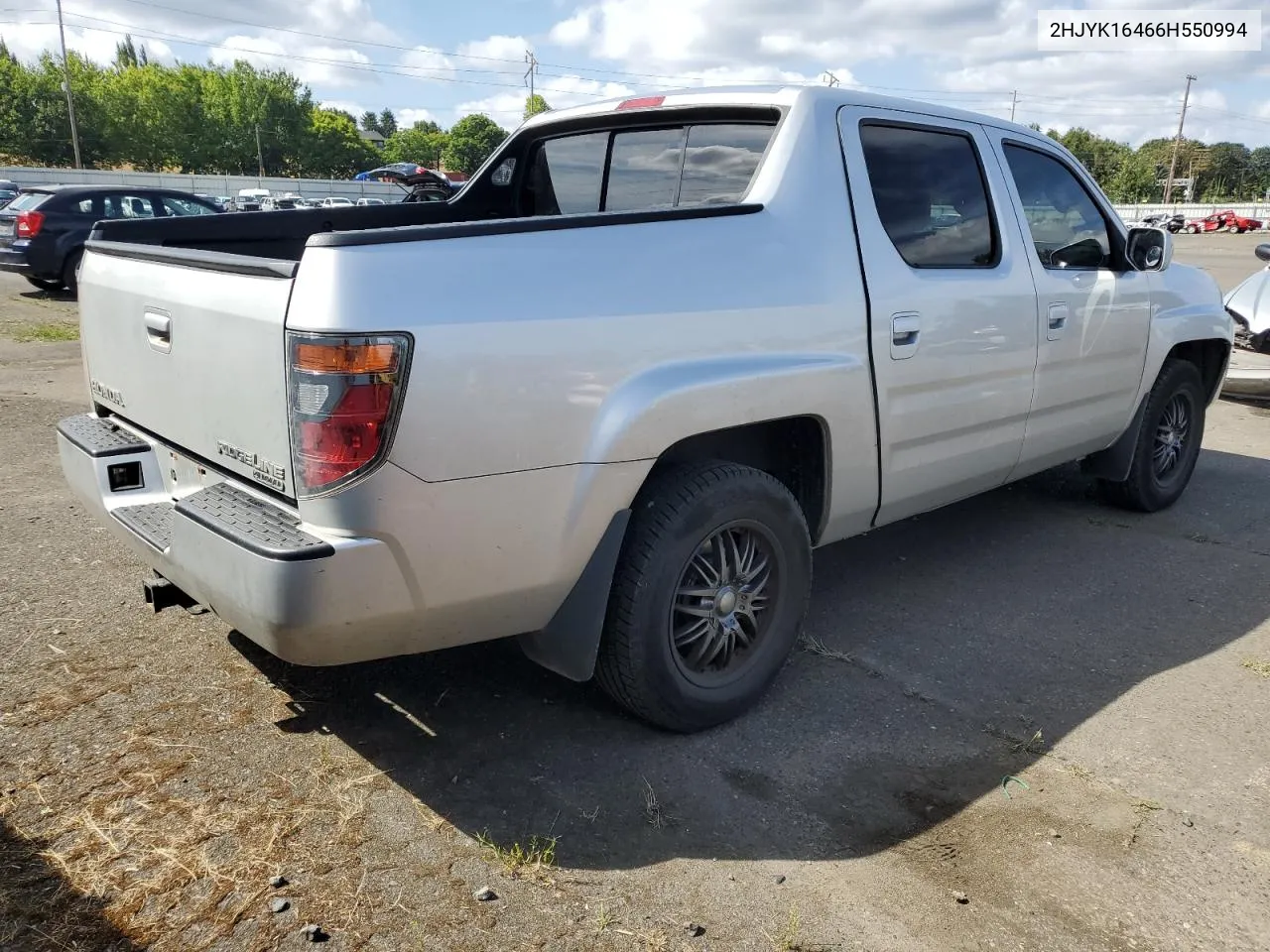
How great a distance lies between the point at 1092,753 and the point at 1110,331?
2.29 m

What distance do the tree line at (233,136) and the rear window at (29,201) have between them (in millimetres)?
81880

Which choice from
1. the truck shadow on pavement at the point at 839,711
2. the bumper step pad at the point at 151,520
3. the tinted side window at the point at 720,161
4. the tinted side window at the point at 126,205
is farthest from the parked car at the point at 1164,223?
the tinted side window at the point at 126,205

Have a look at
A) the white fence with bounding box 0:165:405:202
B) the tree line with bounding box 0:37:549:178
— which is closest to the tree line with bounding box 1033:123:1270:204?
the tree line with bounding box 0:37:549:178

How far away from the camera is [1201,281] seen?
5402mm

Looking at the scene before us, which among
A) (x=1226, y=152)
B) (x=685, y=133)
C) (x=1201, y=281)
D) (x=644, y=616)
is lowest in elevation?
(x=644, y=616)

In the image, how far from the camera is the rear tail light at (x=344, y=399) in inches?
89.6

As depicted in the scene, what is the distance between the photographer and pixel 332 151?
108 m

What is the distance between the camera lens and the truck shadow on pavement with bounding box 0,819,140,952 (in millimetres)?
2205

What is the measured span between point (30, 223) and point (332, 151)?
10234cm

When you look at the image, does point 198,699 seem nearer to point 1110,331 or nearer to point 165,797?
point 165,797

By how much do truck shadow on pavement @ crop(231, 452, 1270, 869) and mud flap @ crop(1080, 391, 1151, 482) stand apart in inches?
19.7

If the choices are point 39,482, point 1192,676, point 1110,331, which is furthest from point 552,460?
point 39,482

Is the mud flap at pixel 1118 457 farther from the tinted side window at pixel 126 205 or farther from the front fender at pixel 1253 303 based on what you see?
the tinted side window at pixel 126 205

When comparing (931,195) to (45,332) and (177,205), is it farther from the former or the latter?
(177,205)
